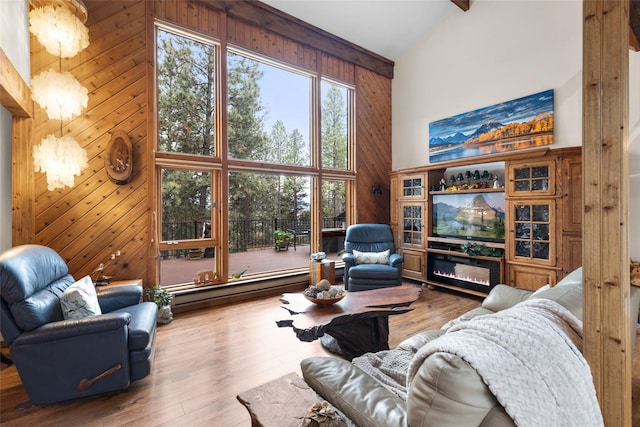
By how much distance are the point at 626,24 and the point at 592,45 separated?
113mm

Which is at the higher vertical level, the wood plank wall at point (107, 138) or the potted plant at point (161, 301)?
the wood plank wall at point (107, 138)

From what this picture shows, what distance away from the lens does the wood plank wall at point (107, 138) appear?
327 centimetres

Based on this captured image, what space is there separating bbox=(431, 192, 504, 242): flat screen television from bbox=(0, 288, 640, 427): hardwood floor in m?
1.32

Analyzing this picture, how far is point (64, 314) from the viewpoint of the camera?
7.29 feet

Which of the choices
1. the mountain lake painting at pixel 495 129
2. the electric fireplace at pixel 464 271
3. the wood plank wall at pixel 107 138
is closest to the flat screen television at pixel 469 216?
the electric fireplace at pixel 464 271

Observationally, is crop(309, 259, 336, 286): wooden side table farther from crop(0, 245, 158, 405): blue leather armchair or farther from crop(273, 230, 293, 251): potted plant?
crop(0, 245, 158, 405): blue leather armchair

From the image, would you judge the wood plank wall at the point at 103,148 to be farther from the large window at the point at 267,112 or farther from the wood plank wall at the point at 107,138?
the large window at the point at 267,112

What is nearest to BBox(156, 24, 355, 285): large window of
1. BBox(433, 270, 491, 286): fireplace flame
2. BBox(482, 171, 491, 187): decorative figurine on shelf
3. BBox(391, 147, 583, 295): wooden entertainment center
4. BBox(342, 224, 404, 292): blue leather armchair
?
BBox(342, 224, 404, 292): blue leather armchair

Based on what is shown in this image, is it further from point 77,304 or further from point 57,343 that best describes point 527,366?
point 77,304

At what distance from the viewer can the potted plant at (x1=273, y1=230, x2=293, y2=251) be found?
5355 mm

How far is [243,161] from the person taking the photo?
15.0 ft

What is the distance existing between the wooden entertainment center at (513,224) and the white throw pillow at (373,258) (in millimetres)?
929

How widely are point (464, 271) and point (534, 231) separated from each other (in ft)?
3.66

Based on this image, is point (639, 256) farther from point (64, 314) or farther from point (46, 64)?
point (46, 64)
